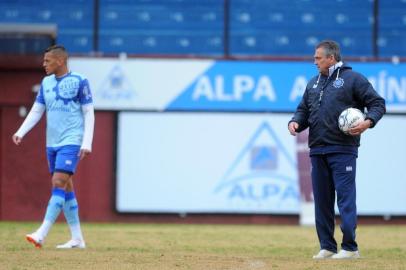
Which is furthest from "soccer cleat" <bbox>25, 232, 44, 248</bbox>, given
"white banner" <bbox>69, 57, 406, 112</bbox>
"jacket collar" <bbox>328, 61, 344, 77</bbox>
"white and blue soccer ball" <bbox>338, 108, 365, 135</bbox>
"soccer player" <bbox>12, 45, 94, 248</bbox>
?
"white banner" <bbox>69, 57, 406, 112</bbox>

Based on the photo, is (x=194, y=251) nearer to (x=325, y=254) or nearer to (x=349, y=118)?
(x=325, y=254)

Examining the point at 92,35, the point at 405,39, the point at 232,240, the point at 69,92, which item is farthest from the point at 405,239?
the point at 92,35

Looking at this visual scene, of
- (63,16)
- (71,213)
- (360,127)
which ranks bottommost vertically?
(71,213)

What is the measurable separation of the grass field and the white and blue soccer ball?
132 centimetres

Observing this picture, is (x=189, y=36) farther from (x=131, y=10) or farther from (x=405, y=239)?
(x=405, y=239)

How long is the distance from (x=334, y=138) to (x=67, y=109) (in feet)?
10.3

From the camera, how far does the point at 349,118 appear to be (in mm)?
9344

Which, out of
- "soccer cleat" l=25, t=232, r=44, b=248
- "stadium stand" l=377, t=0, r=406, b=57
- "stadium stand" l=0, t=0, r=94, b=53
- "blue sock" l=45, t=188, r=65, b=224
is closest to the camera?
"soccer cleat" l=25, t=232, r=44, b=248

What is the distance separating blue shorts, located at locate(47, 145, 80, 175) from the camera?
1070 cm

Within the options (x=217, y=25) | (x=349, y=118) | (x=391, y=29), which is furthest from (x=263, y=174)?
(x=349, y=118)

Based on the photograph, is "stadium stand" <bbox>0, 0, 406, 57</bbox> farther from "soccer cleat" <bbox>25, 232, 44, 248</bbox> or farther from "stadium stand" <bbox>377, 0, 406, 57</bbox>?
"soccer cleat" <bbox>25, 232, 44, 248</bbox>

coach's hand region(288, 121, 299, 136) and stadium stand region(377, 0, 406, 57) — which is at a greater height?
stadium stand region(377, 0, 406, 57)

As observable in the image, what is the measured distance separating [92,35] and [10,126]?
104 inches

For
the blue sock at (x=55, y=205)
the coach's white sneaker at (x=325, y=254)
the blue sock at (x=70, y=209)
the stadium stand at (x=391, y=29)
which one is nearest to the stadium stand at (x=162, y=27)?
the stadium stand at (x=391, y=29)
